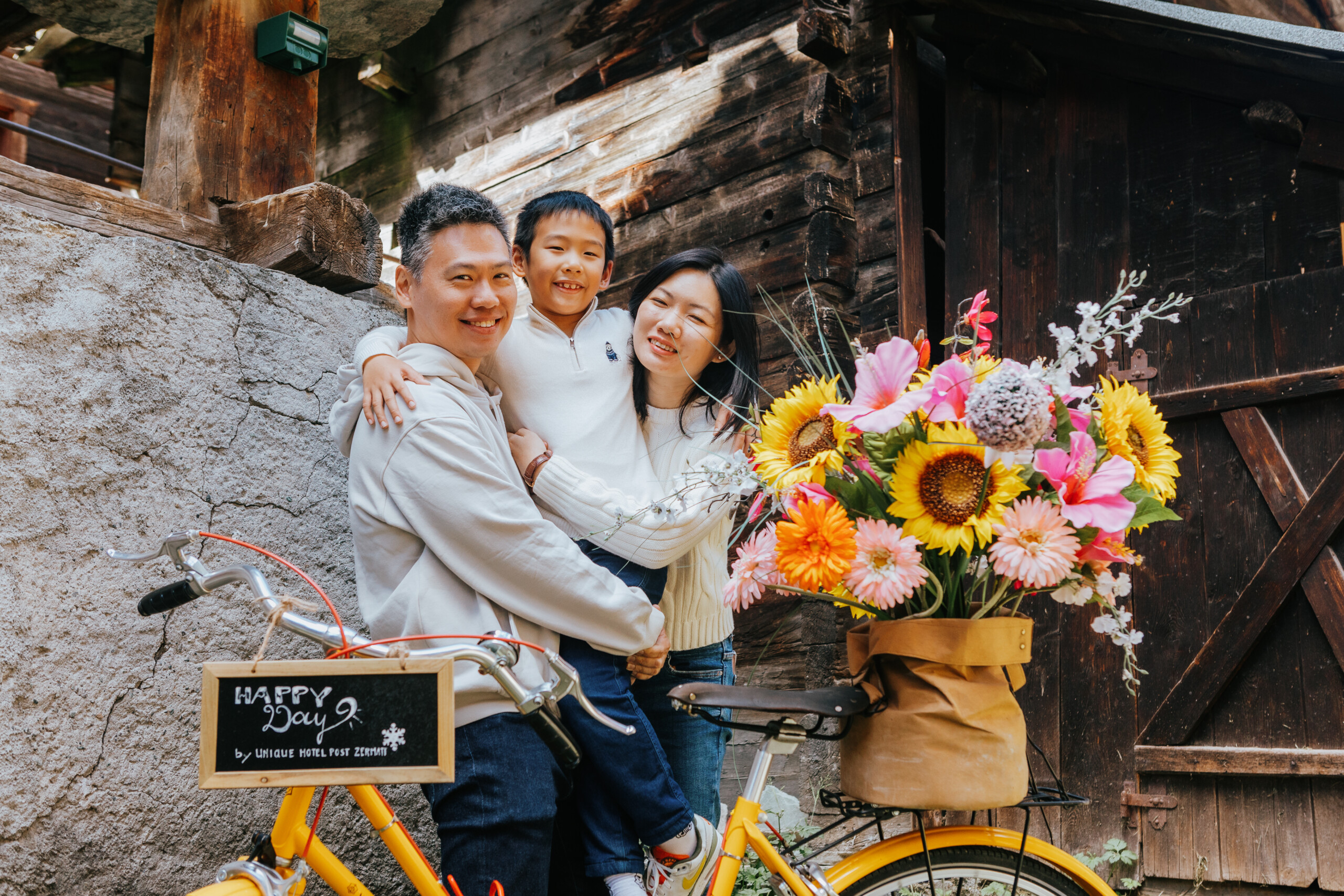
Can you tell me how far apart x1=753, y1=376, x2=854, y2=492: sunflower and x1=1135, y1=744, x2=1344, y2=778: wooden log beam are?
7.54ft

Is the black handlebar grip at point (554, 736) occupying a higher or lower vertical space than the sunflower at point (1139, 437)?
lower

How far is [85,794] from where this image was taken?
1.94 meters

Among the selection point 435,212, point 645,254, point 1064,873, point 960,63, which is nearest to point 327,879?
point 435,212

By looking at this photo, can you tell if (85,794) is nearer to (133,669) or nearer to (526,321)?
(133,669)

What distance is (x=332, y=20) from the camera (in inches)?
218

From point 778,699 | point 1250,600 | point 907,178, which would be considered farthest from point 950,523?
point 907,178

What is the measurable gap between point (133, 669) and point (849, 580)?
57.7 inches

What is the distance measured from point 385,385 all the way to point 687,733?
1.04 metres

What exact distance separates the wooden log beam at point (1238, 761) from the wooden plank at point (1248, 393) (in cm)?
113

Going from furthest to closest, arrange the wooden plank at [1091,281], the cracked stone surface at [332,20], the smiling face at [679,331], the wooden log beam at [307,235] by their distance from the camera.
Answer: the cracked stone surface at [332,20] < the wooden plank at [1091,281] < the wooden log beam at [307,235] < the smiling face at [679,331]

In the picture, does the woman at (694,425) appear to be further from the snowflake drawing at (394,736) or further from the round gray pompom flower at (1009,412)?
the snowflake drawing at (394,736)

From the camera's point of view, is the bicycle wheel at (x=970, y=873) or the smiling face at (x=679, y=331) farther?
the smiling face at (x=679, y=331)

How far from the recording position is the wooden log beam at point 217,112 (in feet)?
8.73

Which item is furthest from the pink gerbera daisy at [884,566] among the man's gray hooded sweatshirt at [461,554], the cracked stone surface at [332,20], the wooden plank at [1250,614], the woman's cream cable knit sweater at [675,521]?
the cracked stone surface at [332,20]
